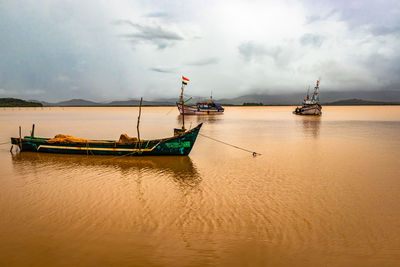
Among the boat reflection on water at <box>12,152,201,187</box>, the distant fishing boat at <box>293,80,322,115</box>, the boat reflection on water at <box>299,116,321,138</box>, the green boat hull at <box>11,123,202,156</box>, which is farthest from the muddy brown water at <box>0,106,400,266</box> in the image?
the distant fishing boat at <box>293,80,322,115</box>

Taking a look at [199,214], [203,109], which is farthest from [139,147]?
[203,109]

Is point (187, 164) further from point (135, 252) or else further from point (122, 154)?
point (135, 252)

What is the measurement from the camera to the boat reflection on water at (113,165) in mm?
10352

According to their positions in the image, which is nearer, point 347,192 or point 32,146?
point 347,192

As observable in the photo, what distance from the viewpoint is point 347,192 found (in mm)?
8109

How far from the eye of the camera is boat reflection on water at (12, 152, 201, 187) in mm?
10352

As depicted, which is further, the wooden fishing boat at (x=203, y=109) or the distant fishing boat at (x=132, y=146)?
the wooden fishing boat at (x=203, y=109)

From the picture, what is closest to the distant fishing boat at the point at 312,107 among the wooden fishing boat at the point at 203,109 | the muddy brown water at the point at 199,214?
the wooden fishing boat at the point at 203,109

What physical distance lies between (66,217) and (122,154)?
6.95 meters

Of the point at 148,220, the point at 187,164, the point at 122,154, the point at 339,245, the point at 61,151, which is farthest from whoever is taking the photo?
the point at 61,151

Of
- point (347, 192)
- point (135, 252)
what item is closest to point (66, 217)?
point (135, 252)

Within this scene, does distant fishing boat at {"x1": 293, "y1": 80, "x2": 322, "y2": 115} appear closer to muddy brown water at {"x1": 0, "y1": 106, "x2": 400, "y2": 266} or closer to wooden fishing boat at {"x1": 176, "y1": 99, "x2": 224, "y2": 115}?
wooden fishing boat at {"x1": 176, "y1": 99, "x2": 224, "y2": 115}

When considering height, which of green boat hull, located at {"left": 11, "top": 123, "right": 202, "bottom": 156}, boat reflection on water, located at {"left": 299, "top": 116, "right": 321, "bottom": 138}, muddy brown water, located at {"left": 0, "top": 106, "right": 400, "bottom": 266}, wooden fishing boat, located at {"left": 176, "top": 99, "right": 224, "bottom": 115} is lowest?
muddy brown water, located at {"left": 0, "top": 106, "right": 400, "bottom": 266}

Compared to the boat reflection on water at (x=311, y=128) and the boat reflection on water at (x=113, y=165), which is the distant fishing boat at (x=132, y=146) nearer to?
the boat reflection on water at (x=113, y=165)
